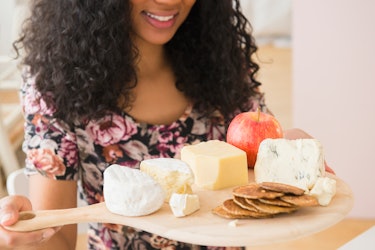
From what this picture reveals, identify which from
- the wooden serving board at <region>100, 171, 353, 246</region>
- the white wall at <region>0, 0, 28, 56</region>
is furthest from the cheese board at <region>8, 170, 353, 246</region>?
the white wall at <region>0, 0, 28, 56</region>

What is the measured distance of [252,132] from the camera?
1.19 meters

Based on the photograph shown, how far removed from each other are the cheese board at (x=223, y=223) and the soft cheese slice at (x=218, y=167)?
4 cm

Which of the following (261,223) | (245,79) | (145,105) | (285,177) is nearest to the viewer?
(261,223)

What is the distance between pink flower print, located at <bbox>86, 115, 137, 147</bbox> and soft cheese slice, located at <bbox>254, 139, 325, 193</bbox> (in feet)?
1.52

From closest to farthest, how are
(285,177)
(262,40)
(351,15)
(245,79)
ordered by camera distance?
(285,177) → (245,79) → (351,15) → (262,40)

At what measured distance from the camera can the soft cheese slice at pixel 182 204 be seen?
0.95 meters

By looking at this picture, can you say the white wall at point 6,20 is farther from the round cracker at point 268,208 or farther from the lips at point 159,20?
the round cracker at point 268,208

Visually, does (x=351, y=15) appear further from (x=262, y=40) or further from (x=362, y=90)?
(x=262, y=40)

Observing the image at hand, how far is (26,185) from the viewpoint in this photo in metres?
1.53

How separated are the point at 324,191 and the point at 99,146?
64 centimetres

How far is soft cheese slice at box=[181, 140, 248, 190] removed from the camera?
1.06 metres

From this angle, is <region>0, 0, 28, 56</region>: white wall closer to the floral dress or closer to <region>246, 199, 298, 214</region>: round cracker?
the floral dress

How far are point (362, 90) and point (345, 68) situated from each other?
0.40 ft

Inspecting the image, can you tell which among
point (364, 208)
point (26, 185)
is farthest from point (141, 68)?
point (364, 208)
